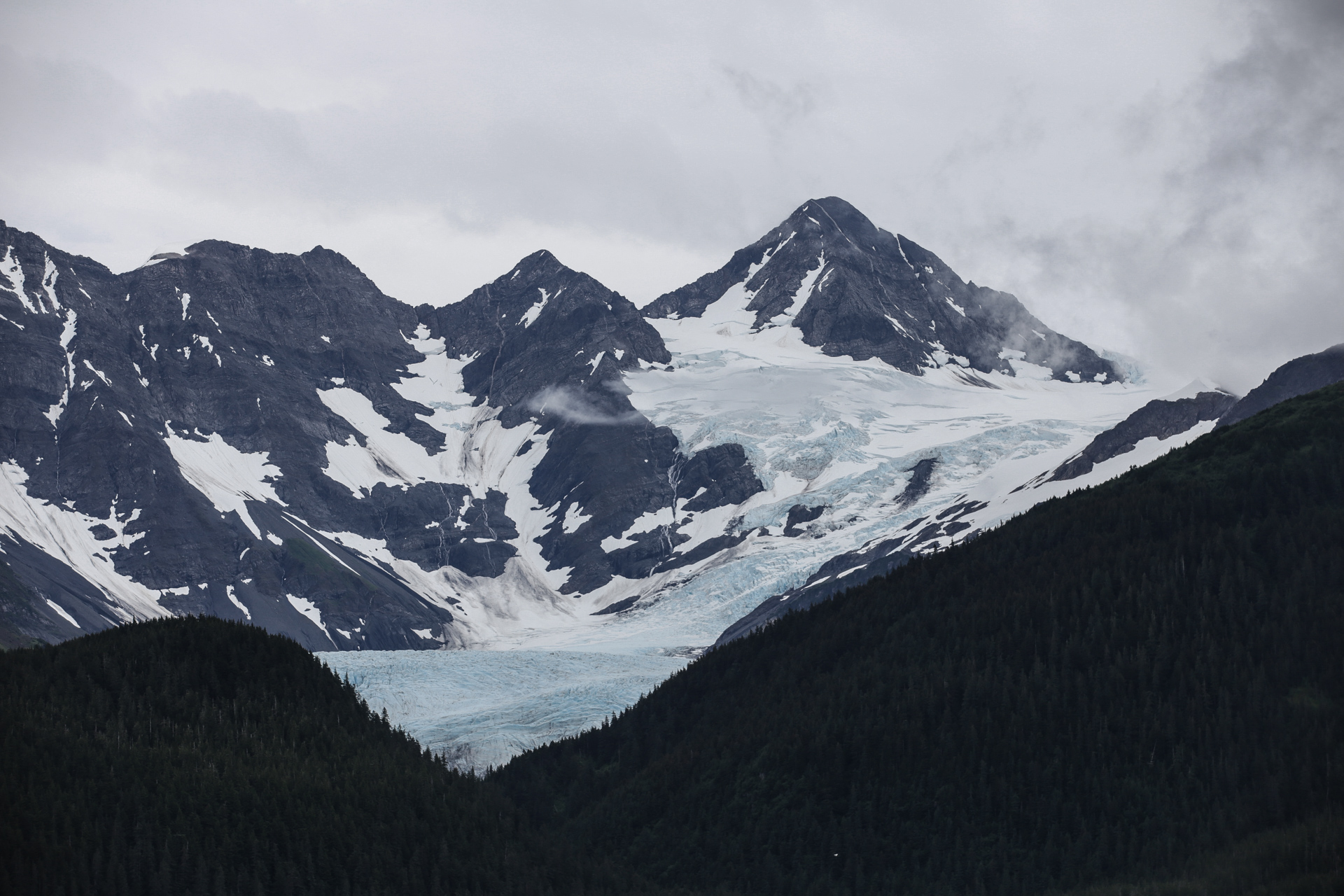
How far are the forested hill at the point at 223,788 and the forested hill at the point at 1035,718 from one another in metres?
15.4

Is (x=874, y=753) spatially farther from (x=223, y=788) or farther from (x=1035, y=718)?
(x=223, y=788)

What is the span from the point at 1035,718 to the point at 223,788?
5862 centimetres

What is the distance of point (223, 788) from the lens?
98188 mm

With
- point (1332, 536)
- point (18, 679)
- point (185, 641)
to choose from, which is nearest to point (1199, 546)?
point (1332, 536)

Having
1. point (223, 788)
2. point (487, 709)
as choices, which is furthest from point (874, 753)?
point (487, 709)

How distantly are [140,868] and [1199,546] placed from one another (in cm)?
8621

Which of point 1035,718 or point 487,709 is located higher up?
point 487,709

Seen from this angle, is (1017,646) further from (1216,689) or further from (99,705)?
(99,705)

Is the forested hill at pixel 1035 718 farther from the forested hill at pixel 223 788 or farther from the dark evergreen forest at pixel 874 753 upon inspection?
the forested hill at pixel 223 788

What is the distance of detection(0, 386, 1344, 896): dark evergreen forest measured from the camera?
94500 mm

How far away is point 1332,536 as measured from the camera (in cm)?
12231

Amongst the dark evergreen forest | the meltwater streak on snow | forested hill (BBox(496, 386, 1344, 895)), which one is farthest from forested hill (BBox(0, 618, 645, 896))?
the meltwater streak on snow

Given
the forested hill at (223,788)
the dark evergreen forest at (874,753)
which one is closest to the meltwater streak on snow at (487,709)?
the dark evergreen forest at (874,753)

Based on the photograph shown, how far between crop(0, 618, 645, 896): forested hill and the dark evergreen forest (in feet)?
0.77
